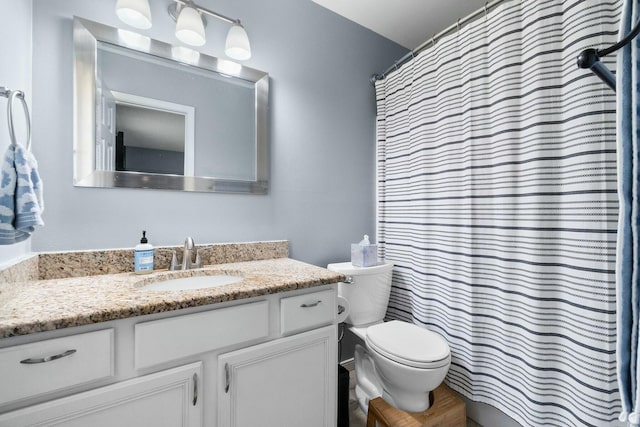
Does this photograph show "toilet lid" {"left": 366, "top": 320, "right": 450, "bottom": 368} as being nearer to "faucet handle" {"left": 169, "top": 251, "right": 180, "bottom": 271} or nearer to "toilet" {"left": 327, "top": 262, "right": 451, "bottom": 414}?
"toilet" {"left": 327, "top": 262, "right": 451, "bottom": 414}

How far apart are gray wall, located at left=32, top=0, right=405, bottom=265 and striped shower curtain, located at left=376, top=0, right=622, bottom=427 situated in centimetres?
43

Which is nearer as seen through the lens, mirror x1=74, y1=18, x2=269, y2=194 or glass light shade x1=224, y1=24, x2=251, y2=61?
mirror x1=74, y1=18, x2=269, y2=194

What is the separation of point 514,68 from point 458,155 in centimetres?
45

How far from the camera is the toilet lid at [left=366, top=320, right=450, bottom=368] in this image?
1.25 metres

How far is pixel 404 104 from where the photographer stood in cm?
187

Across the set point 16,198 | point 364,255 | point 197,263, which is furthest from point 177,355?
point 364,255

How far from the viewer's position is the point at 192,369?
2.91 ft

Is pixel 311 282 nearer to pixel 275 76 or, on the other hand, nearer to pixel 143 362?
pixel 143 362

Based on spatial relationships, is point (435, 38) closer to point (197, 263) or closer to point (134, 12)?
point (134, 12)

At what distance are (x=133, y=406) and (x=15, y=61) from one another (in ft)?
4.03

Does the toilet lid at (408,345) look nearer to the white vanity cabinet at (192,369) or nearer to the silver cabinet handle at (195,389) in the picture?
the white vanity cabinet at (192,369)

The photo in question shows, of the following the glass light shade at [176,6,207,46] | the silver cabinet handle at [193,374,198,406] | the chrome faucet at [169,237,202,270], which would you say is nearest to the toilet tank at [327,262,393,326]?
the chrome faucet at [169,237,202,270]

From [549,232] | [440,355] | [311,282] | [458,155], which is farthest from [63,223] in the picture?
[549,232]

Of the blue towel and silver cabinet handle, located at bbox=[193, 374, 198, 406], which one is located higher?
the blue towel
